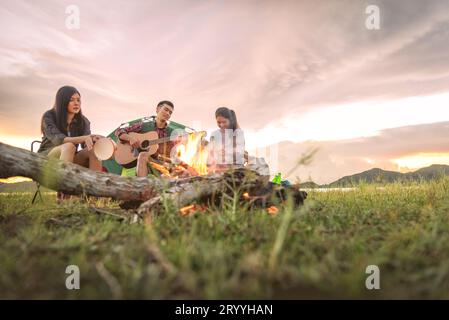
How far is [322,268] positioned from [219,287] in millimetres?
728

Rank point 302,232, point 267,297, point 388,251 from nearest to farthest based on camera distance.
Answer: point 267,297, point 388,251, point 302,232

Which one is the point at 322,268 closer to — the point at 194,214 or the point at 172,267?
the point at 172,267

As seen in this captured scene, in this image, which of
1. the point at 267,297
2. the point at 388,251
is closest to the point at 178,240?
the point at 267,297

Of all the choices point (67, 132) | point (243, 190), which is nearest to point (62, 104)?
point (67, 132)

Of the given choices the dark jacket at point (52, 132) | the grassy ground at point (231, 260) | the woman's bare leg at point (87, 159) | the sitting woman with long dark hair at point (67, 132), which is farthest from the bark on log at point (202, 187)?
the dark jacket at point (52, 132)

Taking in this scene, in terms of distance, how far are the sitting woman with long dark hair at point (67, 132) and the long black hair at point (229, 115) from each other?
9.91 ft

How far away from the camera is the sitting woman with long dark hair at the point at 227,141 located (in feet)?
25.6

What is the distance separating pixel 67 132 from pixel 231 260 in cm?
643

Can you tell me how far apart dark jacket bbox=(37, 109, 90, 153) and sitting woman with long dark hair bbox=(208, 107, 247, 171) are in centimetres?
313

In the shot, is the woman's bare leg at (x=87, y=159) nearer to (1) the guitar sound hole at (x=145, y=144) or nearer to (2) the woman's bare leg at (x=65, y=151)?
(2) the woman's bare leg at (x=65, y=151)

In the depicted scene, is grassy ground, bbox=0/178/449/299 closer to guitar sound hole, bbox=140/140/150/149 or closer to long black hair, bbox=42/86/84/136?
long black hair, bbox=42/86/84/136

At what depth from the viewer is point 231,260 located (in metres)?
2.44

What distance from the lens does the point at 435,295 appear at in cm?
201
